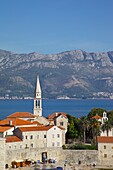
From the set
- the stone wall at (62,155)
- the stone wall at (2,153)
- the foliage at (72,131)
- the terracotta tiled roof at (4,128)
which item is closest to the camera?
the stone wall at (2,153)

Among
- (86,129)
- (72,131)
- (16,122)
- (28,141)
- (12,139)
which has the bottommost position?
(28,141)

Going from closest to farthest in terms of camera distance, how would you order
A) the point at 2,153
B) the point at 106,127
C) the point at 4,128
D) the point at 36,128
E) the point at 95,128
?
the point at 2,153 < the point at 36,128 < the point at 4,128 < the point at 95,128 < the point at 106,127

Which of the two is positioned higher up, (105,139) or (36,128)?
(36,128)

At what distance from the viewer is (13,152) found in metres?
57.7

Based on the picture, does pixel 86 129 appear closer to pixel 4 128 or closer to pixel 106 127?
pixel 106 127

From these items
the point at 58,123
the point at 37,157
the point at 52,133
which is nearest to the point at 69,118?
the point at 58,123

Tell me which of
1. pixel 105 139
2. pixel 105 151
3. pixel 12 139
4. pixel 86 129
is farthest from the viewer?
pixel 86 129

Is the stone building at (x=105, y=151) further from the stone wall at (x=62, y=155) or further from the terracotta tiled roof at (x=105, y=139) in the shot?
the stone wall at (x=62, y=155)

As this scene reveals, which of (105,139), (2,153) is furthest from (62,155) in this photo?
(2,153)

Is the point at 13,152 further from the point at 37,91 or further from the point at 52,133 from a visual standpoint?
the point at 37,91

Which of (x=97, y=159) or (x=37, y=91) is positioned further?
(x=37, y=91)

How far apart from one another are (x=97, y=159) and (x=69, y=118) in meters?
13.7

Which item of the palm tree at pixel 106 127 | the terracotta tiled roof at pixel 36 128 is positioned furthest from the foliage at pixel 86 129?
the terracotta tiled roof at pixel 36 128

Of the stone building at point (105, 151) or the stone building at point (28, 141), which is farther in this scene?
the stone building at point (105, 151)
